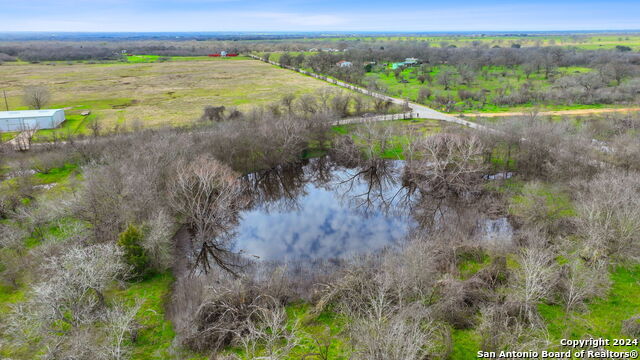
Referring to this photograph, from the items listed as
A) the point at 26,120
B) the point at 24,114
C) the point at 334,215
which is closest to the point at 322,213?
the point at 334,215

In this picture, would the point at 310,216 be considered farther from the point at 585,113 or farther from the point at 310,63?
the point at 310,63

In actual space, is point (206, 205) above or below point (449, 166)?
below

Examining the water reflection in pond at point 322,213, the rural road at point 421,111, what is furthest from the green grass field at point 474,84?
the water reflection in pond at point 322,213

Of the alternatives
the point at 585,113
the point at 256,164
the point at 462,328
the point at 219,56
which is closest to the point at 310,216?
the point at 256,164

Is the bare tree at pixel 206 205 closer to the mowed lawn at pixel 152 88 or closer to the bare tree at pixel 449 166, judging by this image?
the bare tree at pixel 449 166

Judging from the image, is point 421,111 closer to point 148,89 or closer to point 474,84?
point 474,84
